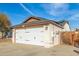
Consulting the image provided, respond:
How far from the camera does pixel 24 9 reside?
137 inches

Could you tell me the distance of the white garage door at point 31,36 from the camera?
11.7 feet

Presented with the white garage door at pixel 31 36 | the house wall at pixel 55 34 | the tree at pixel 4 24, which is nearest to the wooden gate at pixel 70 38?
the house wall at pixel 55 34

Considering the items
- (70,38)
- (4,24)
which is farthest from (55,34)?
(4,24)

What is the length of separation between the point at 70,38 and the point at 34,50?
625mm

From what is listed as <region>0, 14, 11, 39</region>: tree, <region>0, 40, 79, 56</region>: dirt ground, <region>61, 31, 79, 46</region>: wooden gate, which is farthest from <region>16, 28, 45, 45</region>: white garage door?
<region>61, 31, 79, 46</region>: wooden gate

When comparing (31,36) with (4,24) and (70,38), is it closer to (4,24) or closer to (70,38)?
(4,24)

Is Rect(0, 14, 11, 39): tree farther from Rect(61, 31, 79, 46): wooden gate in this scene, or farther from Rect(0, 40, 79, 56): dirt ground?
Rect(61, 31, 79, 46): wooden gate

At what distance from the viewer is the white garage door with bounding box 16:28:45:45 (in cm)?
356

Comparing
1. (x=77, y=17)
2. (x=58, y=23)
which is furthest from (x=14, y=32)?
(x=77, y=17)

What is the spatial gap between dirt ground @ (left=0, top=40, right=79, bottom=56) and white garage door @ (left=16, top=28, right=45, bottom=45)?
0.29 ft

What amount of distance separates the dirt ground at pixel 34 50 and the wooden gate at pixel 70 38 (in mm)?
88

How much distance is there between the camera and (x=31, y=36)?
3.62 m

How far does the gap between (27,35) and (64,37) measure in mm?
614

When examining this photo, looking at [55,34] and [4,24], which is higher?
[4,24]
